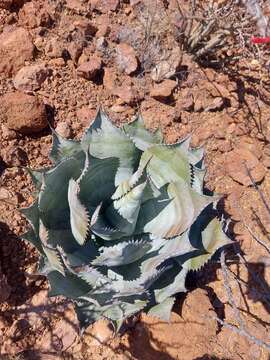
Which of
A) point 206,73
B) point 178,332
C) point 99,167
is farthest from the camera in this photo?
point 206,73

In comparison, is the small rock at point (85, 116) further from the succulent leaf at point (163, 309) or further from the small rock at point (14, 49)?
the succulent leaf at point (163, 309)

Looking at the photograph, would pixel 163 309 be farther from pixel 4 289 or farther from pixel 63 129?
pixel 63 129

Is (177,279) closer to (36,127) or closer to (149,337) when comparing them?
(149,337)

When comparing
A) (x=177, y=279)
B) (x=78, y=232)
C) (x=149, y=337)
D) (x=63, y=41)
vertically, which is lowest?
(x=149, y=337)

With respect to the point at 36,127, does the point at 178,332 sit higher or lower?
lower

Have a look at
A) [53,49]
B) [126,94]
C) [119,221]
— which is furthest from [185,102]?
[119,221]

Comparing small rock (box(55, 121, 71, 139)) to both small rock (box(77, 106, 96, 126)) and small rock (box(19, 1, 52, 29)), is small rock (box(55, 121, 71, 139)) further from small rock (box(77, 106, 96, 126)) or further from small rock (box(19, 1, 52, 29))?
small rock (box(19, 1, 52, 29))

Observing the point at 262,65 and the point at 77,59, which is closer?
the point at 77,59

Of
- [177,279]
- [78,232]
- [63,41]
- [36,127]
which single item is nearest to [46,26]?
[63,41]
